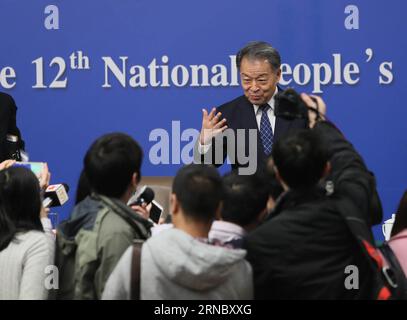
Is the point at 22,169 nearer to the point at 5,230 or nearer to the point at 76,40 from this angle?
the point at 5,230

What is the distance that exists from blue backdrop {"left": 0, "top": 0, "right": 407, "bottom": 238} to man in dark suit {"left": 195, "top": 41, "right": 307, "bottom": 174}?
4.17 feet

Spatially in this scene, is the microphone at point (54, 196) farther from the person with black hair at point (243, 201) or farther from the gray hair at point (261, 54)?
the gray hair at point (261, 54)

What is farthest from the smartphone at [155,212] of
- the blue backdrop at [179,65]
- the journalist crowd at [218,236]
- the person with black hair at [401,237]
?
the blue backdrop at [179,65]

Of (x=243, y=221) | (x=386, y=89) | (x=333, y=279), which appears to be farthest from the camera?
(x=386, y=89)

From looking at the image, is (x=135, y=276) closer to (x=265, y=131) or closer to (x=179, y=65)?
(x=265, y=131)

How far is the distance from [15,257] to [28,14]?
3.03 metres

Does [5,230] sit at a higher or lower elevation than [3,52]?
lower

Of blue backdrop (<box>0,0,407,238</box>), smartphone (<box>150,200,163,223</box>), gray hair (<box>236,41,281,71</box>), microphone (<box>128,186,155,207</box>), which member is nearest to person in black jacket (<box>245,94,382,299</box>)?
microphone (<box>128,186,155,207</box>)

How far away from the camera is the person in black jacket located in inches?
103

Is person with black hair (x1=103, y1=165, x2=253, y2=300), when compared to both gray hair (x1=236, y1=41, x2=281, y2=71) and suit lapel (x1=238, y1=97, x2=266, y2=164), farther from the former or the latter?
gray hair (x1=236, y1=41, x2=281, y2=71)

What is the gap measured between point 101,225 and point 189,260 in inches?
16.5

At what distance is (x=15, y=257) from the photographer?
285cm

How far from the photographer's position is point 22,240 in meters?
2.88

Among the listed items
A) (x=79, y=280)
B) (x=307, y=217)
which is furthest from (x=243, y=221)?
(x=79, y=280)
